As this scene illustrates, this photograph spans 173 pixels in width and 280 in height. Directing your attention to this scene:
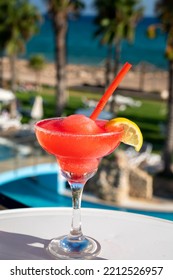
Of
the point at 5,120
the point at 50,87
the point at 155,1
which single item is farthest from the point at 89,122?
the point at 50,87

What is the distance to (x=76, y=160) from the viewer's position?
1.92 metres

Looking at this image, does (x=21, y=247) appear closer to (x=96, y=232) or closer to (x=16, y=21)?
(x=96, y=232)

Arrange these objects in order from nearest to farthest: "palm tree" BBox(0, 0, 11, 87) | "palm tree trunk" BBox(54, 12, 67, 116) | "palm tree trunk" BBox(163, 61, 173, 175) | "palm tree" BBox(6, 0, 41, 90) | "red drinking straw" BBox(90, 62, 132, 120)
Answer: "red drinking straw" BBox(90, 62, 132, 120)
"palm tree trunk" BBox(163, 61, 173, 175)
"palm tree trunk" BBox(54, 12, 67, 116)
"palm tree" BBox(6, 0, 41, 90)
"palm tree" BBox(0, 0, 11, 87)

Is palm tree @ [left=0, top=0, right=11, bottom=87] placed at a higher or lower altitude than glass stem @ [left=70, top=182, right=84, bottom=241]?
higher

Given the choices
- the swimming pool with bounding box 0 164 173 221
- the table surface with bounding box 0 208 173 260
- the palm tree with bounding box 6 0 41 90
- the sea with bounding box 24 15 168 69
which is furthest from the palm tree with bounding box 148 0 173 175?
the sea with bounding box 24 15 168 69

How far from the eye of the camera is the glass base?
186 centimetres

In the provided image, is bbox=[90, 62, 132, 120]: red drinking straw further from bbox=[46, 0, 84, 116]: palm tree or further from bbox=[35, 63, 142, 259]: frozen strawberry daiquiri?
bbox=[46, 0, 84, 116]: palm tree

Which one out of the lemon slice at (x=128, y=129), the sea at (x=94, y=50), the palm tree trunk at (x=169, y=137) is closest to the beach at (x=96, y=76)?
the sea at (x=94, y=50)

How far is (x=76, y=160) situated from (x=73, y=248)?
35 centimetres

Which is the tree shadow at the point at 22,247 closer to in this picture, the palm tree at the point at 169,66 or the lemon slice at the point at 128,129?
the lemon slice at the point at 128,129

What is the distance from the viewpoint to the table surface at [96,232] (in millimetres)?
1839

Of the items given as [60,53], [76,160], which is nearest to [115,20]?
[60,53]

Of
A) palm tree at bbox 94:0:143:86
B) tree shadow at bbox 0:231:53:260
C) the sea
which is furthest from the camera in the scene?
the sea

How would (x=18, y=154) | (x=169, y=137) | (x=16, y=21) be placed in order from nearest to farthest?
(x=18, y=154)
(x=169, y=137)
(x=16, y=21)
